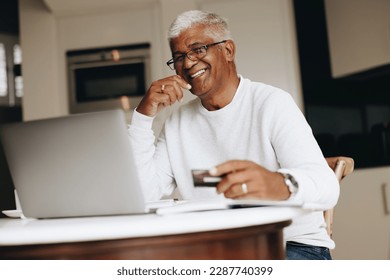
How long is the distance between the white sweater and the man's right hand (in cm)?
4

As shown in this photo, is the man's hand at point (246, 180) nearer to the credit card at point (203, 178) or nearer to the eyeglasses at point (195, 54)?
the credit card at point (203, 178)

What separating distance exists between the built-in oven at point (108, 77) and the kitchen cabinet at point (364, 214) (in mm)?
1005

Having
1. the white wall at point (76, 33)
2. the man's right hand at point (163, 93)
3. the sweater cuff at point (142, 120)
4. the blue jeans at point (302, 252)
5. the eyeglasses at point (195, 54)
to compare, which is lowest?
the blue jeans at point (302, 252)

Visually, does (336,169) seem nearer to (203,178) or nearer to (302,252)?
(302,252)

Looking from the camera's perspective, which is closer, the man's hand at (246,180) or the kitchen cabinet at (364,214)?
the man's hand at (246,180)

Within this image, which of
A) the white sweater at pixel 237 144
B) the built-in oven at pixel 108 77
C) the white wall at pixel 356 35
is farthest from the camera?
the built-in oven at pixel 108 77

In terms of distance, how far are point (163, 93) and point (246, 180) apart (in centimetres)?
45

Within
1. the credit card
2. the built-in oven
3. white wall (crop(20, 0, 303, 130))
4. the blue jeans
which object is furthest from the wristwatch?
the built-in oven

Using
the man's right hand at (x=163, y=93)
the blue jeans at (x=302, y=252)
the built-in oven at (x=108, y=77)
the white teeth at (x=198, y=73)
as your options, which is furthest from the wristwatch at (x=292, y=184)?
the built-in oven at (x=108, y=77)

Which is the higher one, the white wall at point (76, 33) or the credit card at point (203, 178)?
the white wall at point (76, 33)

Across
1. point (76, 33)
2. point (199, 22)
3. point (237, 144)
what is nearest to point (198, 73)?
point (199, 22)

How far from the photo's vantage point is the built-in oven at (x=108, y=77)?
1899 millimetres

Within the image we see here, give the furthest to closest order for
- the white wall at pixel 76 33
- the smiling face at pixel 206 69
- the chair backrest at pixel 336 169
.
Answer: the white wall at pixel 76 33 → the smiling face at pixel 206 69 → the chair backrest at pixel 336 169
